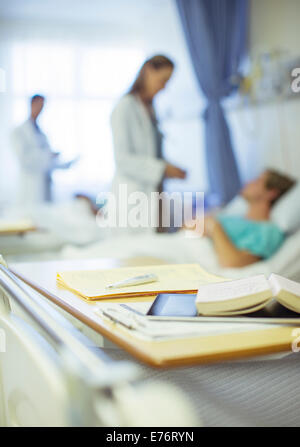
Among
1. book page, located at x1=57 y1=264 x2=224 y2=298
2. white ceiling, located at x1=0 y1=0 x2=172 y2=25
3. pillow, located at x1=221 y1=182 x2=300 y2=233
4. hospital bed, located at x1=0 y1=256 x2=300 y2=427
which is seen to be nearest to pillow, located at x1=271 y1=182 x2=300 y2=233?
pillow, located at x1=221 y1=182 x2=300 y2=233

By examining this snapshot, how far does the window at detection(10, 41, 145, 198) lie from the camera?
5.06 m

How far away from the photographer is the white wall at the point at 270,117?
11.3 feet

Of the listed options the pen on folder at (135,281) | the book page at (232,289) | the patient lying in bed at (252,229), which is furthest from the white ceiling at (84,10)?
the book page at (232,289)

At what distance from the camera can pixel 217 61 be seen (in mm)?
3846

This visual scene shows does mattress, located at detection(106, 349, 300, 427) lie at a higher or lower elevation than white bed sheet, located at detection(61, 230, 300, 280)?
higher

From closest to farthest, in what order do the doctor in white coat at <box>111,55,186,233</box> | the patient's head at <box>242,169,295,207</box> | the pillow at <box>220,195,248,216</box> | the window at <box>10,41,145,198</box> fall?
the doctor in white coat at <box>111,55,186,233</box>, the patient's head at <box>242,169,295,207</box>, the pillow at <box>220,195,248,216</box>, the window at <box>10,41,145,198</box>

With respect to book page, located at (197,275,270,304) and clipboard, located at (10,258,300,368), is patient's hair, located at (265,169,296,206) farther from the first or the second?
clipboard, located at (10,258,300,368)

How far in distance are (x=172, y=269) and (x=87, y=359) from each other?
25.6 inches

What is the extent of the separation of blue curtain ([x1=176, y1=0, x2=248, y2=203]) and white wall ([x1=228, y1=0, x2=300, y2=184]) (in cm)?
14

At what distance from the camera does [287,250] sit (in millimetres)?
2305

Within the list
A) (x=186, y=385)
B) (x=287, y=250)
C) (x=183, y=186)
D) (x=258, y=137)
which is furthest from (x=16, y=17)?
(x=186, y=385)

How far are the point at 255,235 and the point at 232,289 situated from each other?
1.72 metres

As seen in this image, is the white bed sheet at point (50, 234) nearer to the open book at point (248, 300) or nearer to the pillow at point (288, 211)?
the pillow at point (288, 211)

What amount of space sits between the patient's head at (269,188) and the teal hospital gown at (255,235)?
221 mm
